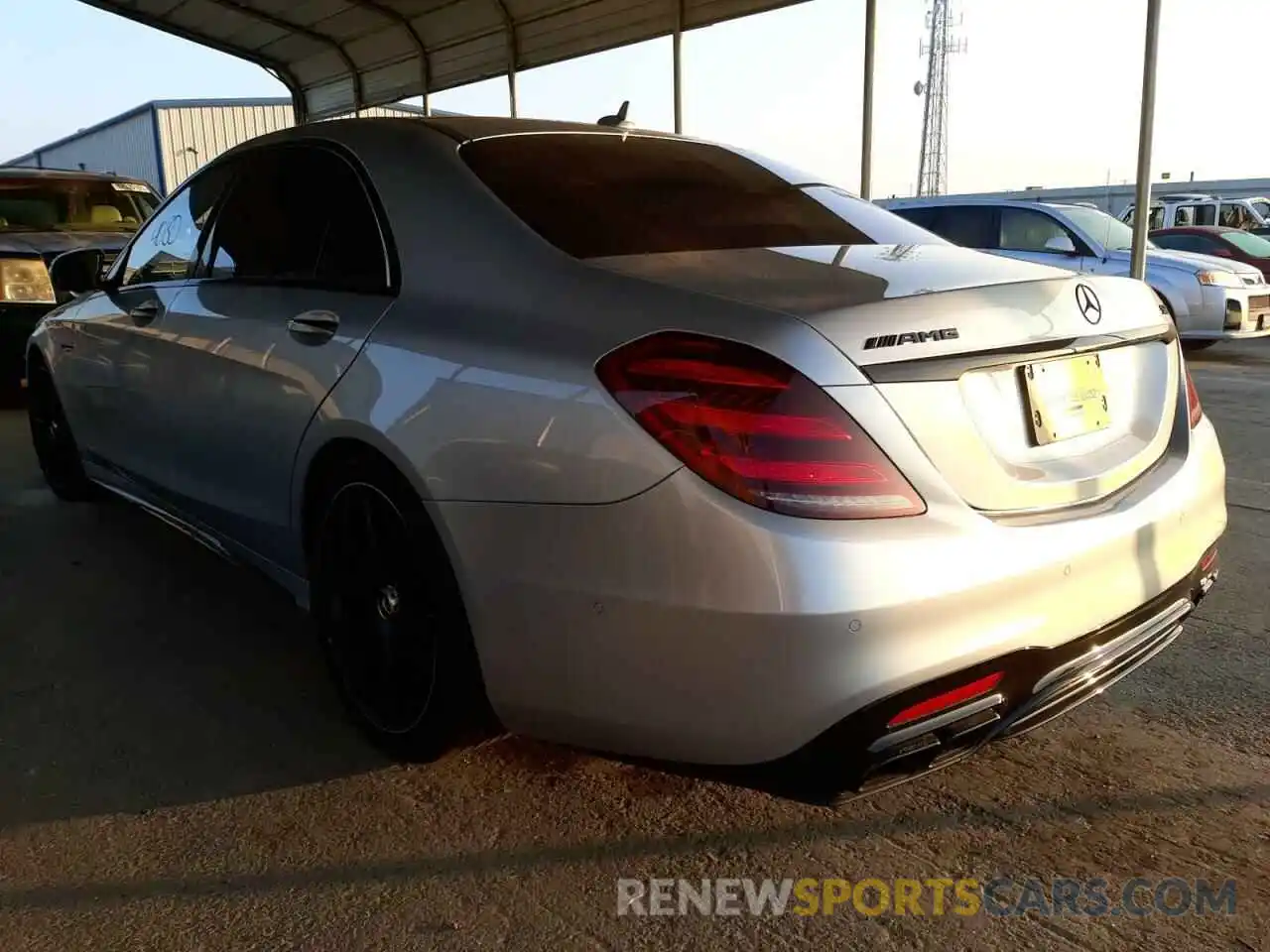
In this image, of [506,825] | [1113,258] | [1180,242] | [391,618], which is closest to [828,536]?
[506,825]

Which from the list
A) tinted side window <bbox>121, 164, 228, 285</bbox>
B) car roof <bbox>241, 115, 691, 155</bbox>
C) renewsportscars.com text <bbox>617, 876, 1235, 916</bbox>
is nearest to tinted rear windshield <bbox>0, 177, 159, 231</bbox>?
tinted side window <bbox>121, 164, 228, 285</bbox>

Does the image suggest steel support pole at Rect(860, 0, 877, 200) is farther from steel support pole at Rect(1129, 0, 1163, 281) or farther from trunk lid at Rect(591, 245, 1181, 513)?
trunk lid at Rect(591, 245, 1181, 513)

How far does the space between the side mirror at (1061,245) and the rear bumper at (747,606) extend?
9211 millimetres

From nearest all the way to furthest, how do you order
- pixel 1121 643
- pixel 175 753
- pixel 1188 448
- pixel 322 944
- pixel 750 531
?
1. pixel 750 531
2. pixel 322 944
3. pixel 1121 643
4. pixel 1188 448
5. pixel 175 753

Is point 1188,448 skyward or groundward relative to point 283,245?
groundward

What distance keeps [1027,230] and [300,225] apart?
9255 mm

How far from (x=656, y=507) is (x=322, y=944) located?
104 centimetres

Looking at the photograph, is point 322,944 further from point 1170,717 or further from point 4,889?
point 1170,717

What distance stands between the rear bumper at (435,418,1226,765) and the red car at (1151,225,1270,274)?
13.6m

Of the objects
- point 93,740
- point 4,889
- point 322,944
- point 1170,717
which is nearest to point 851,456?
point 322,944

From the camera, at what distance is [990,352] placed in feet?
6.46

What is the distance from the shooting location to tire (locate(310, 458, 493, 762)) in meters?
2.30

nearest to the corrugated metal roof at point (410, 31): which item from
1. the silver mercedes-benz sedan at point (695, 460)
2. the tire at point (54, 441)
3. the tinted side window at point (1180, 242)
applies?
the tire at point (54, 441)

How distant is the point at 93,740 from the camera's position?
2789mm
